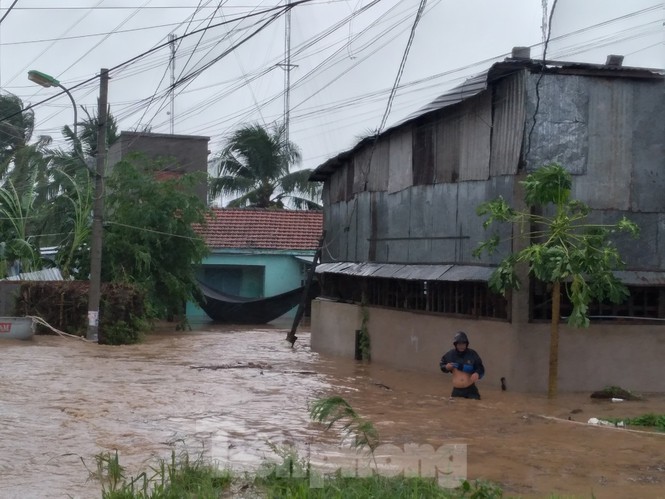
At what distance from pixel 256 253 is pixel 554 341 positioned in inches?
803

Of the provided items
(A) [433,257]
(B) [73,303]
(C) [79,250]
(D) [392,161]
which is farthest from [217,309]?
(A) [433,257]

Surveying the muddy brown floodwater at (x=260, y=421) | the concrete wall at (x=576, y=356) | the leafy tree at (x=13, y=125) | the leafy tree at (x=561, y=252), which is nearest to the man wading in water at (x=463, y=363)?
the muddy brown floodwater at (x=260, y=421)

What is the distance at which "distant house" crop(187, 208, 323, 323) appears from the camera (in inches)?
1264

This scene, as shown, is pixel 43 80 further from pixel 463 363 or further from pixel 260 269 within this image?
pixel 260 269

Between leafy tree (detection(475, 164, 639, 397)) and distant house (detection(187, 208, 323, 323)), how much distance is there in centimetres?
1850

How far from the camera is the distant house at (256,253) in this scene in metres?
32.1

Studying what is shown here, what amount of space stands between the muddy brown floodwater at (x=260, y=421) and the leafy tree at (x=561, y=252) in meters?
1.53

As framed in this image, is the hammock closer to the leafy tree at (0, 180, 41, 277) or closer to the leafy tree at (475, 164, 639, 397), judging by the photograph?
the leafy tree at (0, 180, 41, 277)

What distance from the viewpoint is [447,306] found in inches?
620

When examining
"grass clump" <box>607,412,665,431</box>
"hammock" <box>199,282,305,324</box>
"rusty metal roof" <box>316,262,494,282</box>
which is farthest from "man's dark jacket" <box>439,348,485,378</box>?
"hammock" <box>199,282,305,324</box>

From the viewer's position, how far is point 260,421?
11219mm

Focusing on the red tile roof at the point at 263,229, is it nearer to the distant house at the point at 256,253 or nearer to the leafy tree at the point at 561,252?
the distant house at the point at 256,253

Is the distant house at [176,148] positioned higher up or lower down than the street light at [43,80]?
higher up

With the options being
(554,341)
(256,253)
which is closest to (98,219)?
(554,341)
